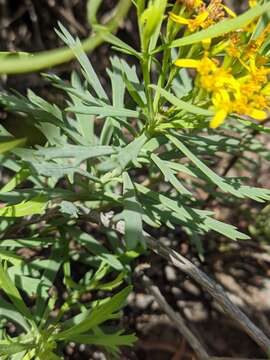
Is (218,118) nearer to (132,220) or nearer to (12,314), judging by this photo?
(132,220)

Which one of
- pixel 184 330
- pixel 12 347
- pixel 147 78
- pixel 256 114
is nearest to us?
pixel 256 114

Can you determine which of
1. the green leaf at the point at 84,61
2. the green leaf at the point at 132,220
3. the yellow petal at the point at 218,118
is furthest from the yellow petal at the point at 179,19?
the green leaf at the point at 132,220

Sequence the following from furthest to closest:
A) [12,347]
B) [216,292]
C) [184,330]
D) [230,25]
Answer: [184,330]
[216,292]
[12,347]
[230,25]

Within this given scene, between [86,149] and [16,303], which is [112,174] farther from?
[16,303]

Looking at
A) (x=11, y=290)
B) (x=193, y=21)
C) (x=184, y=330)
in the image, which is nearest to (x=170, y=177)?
Result: (x=193, y=21)

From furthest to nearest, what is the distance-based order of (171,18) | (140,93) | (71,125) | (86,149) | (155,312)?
(155,312) < (71,125) < (140,93) < (86,149) < (171,18)

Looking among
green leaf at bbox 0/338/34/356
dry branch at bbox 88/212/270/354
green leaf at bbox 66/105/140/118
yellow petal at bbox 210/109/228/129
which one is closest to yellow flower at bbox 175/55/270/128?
yellow petal at bbox 210/109/228/129

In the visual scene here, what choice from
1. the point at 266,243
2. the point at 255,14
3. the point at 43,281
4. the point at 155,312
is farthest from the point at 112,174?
the point at 266,243
